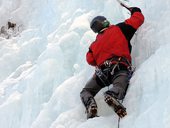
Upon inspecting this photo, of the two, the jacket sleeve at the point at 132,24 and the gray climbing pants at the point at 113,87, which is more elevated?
the jacket sleeve at the point at 132,24

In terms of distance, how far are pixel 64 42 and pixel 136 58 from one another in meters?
1.74

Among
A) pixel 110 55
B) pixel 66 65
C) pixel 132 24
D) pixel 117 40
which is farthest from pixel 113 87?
pixel 66 65

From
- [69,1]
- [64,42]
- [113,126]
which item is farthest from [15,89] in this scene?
[113,126]

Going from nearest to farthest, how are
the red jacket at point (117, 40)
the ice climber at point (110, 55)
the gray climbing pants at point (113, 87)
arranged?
the gray climbing pants at point (113, 87), the ice climber at point (110, 55), the red jacket at point (117, 40)

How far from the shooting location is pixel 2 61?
7934mm

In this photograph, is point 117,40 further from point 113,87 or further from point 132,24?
point 113,87

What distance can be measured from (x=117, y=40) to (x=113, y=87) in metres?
0.74

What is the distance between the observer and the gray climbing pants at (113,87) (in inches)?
171

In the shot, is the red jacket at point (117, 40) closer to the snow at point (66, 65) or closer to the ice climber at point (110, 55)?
the ice climber at point (110, 55)

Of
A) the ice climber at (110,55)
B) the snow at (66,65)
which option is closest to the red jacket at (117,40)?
the ice climber at (110,55)

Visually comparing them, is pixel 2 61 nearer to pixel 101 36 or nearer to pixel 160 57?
pixel 101 36

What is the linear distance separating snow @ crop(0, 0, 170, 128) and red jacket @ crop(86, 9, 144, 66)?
160mm

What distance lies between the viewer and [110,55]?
191 inches

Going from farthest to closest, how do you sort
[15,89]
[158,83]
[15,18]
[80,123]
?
[15,18]
[15,89]
[80,123]
[158,83]
